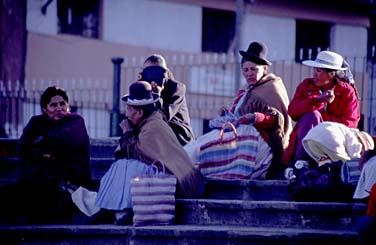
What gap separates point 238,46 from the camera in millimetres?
20625

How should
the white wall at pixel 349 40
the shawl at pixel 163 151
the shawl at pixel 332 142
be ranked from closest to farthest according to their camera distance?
1. the shawl at pixel 332 142
2. the shawl at pixel 163 151
3. the white wall at pixel 349 40

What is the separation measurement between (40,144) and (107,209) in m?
1.06

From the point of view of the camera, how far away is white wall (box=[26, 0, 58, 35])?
64.5 feet

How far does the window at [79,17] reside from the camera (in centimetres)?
2030

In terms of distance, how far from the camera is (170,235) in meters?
8.57

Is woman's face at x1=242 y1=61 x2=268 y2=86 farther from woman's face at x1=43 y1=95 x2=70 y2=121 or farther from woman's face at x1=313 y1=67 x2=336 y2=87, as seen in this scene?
woman's face at x1=43 y1=95 x2=70 y2=121

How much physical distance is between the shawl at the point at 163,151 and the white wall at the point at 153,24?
37.6ft

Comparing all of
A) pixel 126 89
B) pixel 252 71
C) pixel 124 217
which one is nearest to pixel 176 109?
pixel 252 71

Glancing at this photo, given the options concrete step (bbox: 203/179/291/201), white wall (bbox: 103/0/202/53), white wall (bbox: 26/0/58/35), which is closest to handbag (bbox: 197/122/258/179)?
concrete step (bbox: 203/179/291/201)

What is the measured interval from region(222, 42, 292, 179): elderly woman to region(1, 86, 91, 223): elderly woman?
160 cm

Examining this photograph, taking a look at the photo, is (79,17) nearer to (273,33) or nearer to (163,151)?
(273,33)

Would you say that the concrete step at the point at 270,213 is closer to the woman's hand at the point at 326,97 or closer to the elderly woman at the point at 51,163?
the elderly woman at the point at 51,163

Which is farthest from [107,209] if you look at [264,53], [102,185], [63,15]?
[63,15]

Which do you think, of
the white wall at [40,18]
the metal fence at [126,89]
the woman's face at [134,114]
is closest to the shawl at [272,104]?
the woman's face at [134,114]
